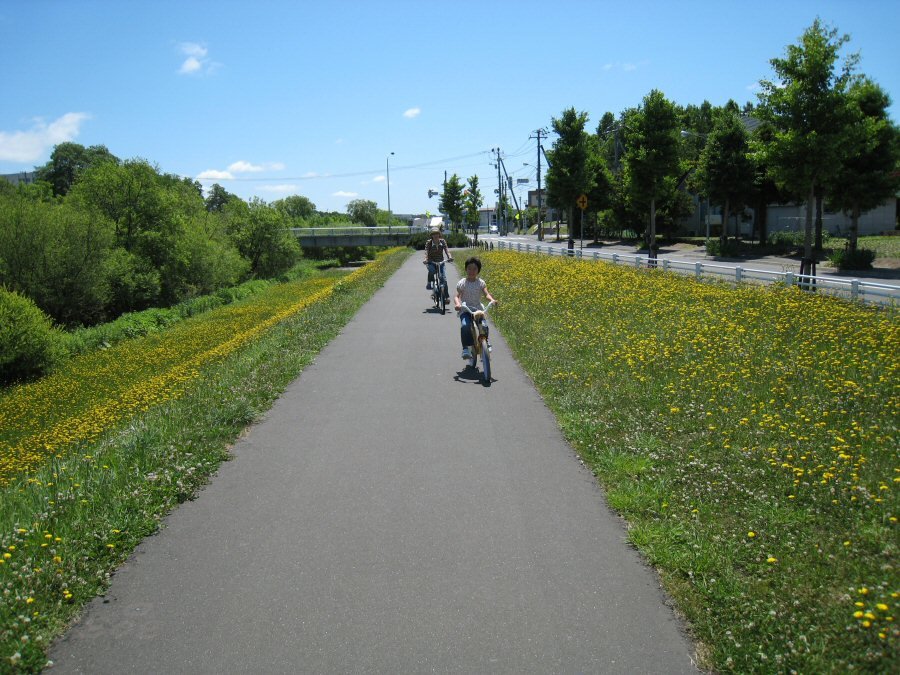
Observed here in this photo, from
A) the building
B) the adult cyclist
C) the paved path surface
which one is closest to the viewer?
the paved path surface

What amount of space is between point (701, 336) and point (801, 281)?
305 inches

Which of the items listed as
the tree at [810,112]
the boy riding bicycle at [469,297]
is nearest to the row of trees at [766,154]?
the tree at [810,112]

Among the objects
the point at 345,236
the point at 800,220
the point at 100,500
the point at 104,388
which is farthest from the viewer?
the point at 345,236

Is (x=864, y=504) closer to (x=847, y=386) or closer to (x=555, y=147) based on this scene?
(x=847, y=386)

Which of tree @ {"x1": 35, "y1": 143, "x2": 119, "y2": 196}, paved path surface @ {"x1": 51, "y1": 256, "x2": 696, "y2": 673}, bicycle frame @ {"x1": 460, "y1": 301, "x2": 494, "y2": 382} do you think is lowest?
paved path surface @ {"x1": 51, "y1": 256, "x2": 696, "y2": 673}

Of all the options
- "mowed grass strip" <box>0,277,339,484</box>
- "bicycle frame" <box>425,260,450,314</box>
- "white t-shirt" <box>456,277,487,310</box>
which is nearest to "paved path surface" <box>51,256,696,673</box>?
"white t-shirt" <box>456,277,487,310</box>

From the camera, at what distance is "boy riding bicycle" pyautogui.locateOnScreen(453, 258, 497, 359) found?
10391mm

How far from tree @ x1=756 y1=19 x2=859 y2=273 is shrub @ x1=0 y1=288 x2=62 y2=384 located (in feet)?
83.9

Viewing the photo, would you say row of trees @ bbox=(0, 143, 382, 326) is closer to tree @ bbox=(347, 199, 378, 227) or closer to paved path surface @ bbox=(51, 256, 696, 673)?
paved path surface @ bbox=(51, 256, 696, 673)

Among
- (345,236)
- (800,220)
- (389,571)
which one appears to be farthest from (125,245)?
(800,220)

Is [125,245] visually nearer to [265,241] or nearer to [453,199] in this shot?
[265,241]

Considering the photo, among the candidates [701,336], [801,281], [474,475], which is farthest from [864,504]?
[801,281]

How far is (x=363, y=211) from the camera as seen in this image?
126875 millimetres

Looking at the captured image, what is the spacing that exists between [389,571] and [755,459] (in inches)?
135
